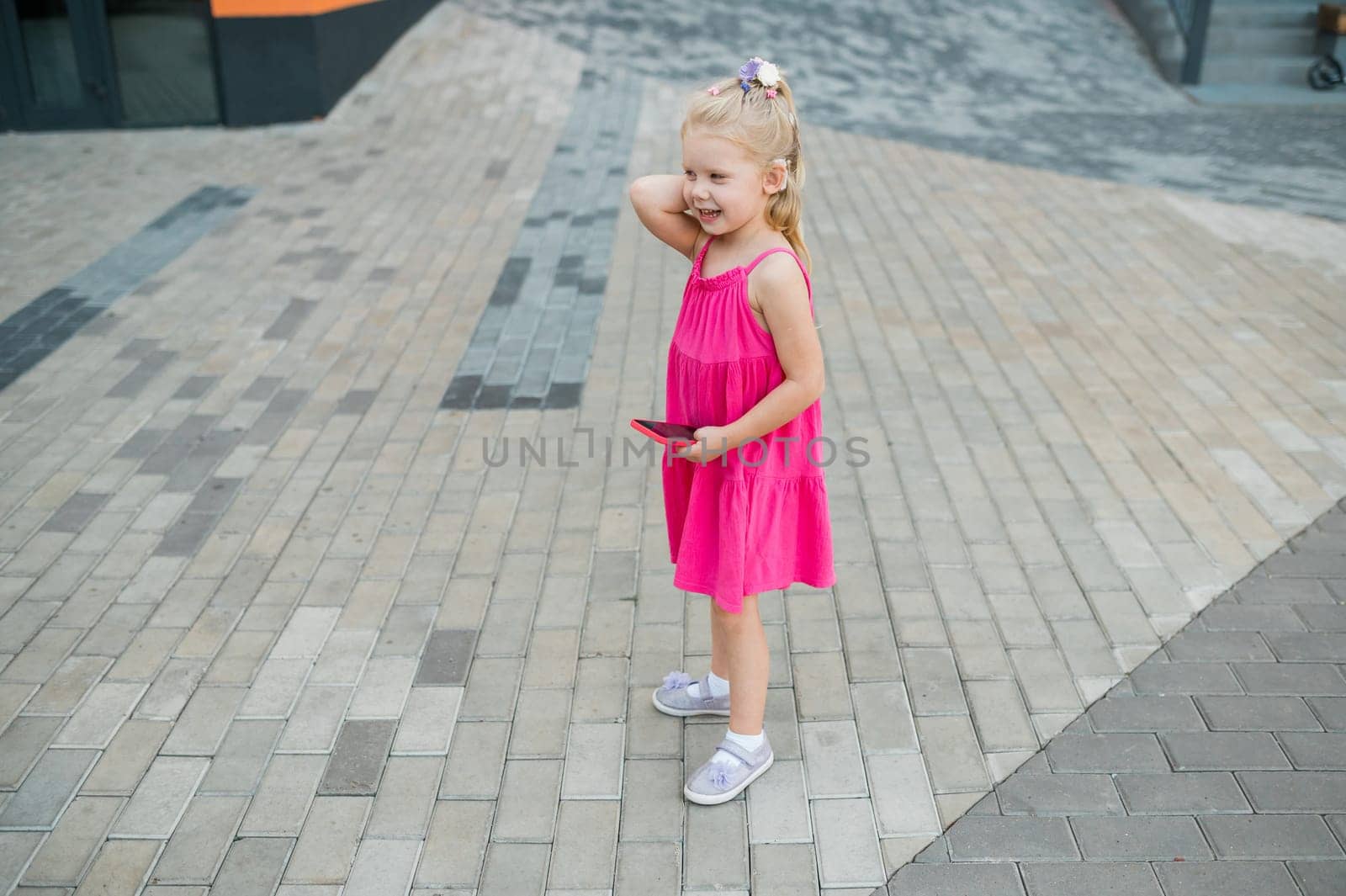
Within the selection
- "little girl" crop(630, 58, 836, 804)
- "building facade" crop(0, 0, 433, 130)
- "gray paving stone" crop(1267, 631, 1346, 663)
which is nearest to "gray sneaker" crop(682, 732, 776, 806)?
"little girl" crop(630, 58, 836, 804)

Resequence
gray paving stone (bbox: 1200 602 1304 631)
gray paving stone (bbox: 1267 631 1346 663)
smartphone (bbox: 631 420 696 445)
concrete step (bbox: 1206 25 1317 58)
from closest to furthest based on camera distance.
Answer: smartphone (bbox: 631 420 696 445), gray paving stone (bbox: 1267 631 1346 663), gray paving stone (bbox: 1200 602 1304 631), concrete step (bbox: 1206 25 1317 58)

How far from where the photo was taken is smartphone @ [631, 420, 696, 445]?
9.37ft

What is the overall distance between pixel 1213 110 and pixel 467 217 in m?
7.35

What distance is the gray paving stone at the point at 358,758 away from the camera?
10.6 ft

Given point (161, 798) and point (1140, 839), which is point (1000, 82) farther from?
point (161, 798)

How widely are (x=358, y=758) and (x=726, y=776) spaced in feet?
3.37

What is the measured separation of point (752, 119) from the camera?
2652 millimetres

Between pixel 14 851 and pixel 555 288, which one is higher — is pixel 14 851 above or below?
below

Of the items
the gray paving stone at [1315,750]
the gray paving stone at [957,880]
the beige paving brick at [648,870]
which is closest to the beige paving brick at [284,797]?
the beige paving brick at [648,870]

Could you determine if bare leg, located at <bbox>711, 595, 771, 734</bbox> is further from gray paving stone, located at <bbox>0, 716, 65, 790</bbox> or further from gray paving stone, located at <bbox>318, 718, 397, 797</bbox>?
gray paving stone, located at <bbox>0, 716, 65, 790</bbox>

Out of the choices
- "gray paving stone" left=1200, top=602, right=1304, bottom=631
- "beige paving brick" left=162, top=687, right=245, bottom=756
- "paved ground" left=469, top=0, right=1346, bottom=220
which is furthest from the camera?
"paved ground" left=469, top=0, right=1346, bottom=220

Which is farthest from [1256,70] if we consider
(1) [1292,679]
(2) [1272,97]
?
(1) [1292,679]

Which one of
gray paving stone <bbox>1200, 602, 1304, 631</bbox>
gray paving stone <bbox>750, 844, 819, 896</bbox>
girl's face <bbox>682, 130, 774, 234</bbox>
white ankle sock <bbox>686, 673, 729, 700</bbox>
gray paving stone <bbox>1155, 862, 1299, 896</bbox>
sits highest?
girl's face <bbox>682, 130, 774, 234</bbox>

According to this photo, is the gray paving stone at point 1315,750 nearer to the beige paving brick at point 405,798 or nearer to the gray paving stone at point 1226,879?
the gray paving stone at point 1226,879
